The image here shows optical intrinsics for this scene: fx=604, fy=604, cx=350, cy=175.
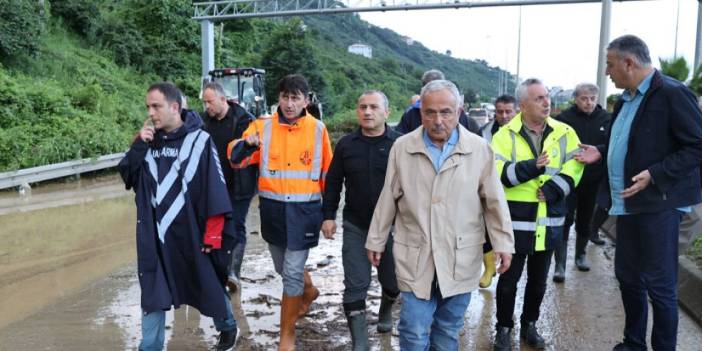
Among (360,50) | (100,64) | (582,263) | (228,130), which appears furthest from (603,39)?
(360,50)

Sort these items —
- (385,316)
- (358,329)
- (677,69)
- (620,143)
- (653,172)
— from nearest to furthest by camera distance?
(653,172), (620,143), (358,329), (385,316), (677,69)

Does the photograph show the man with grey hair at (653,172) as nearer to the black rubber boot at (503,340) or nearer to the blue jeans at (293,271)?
the black rubber boot at (503,340)

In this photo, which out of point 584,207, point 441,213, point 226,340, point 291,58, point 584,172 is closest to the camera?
point 441,213

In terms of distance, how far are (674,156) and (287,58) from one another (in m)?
37.3

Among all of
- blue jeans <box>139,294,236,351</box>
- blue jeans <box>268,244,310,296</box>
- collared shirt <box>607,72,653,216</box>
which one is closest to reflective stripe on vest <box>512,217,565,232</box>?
collared shirt <box>607,72,653,216</box>

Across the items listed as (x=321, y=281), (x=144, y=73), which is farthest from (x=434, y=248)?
(x=144, y=73)

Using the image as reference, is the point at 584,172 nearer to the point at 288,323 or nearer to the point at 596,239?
the point at 596,239

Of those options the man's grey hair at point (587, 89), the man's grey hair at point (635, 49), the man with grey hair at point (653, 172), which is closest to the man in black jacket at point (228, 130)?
the man with grey hair at point (653, 172)

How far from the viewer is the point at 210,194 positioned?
3.86 metres

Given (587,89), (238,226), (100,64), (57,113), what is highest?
(100,64)

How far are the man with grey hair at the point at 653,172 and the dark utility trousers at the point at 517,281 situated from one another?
60 centimetres

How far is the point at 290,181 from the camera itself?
4.45 m

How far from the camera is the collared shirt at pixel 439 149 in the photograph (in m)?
3.34

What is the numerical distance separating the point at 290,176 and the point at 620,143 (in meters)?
2.29
